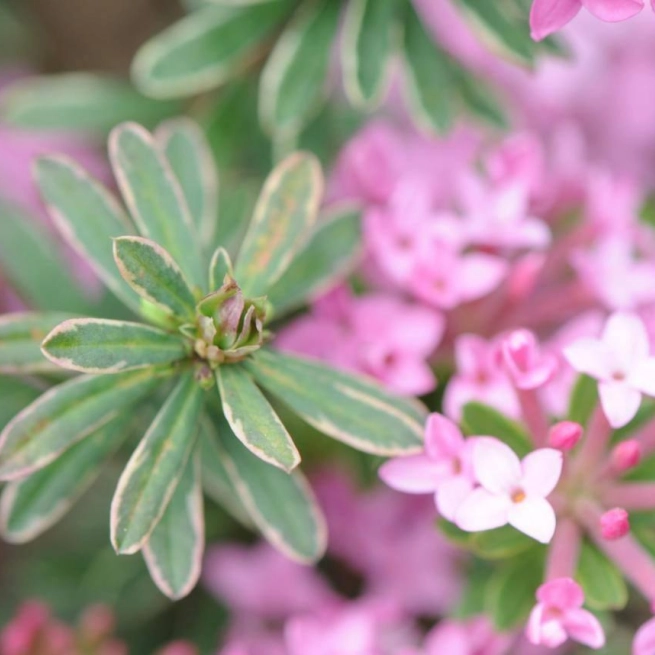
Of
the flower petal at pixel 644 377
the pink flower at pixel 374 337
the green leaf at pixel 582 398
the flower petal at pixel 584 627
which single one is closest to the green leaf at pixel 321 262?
the pink flower at pixel 374 337

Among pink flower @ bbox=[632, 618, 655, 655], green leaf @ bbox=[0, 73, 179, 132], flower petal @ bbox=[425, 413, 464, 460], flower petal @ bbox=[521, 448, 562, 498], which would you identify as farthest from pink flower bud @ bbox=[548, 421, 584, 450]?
green leaf @ bbox=[0, 73, 179, 132]

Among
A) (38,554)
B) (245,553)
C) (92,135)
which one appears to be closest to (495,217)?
(245,553)

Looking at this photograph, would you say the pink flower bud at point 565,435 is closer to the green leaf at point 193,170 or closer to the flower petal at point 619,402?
the flower petal at point 619,402

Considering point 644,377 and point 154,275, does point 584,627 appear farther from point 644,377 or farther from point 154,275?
point 154,275

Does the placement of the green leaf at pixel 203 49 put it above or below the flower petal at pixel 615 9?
below

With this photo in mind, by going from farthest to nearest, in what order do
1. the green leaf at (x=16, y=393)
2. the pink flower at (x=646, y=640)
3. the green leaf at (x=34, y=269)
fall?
the green leaf at (x=34, y=269) → the green leaf at (x=16, y=393) → the pink flower at (x=646, y=640)

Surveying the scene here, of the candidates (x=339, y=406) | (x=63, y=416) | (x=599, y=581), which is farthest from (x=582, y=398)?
(x=63, y=416)

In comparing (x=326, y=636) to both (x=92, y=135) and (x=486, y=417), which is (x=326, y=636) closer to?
(x=486, y=417)
